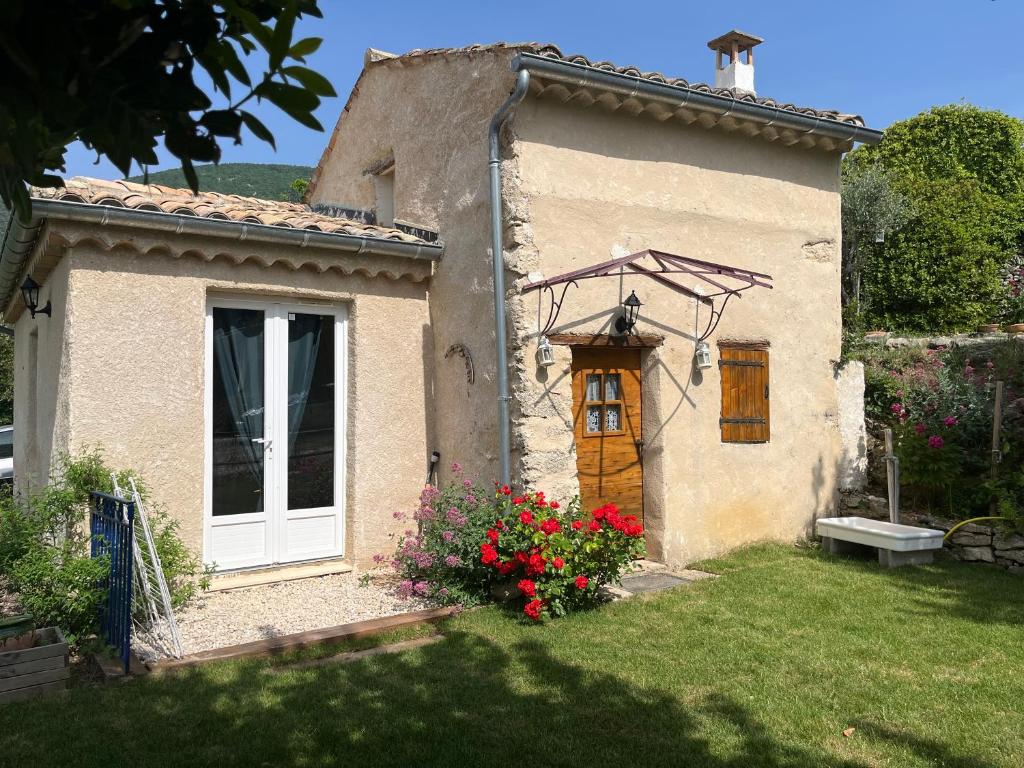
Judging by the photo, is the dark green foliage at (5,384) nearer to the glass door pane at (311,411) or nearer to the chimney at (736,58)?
the glass door pane at (311,411)

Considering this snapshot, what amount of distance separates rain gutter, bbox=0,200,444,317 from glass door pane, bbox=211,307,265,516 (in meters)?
0.75

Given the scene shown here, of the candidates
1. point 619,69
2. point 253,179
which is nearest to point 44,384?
point 619,69

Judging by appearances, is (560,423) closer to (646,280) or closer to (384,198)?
(646,280)

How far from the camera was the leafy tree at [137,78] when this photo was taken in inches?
56.4

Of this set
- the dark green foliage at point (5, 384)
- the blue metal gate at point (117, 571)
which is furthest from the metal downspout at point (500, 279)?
the dark green foliage at point (5, 384)

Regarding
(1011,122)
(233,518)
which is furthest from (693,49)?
(1011,122)

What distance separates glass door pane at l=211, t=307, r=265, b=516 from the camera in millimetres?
6711

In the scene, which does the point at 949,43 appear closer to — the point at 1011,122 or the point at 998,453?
the point at 998,453

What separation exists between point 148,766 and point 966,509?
7255 millimetres

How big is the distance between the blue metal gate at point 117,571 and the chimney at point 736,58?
784 centimetres

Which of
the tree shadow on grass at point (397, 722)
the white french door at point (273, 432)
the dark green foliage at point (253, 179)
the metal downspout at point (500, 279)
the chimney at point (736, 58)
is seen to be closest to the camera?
the tree shadow on grass at point (397, 722)

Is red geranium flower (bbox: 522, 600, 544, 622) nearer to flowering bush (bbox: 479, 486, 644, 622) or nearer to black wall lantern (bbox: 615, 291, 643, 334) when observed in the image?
flowering bush (bbox: 479, 486, 644, 622)

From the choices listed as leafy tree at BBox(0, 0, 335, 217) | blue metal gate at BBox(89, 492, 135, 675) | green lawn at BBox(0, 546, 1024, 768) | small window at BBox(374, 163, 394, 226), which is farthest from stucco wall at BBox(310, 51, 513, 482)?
leafy tree at BBox(0, 0, 335, 217)

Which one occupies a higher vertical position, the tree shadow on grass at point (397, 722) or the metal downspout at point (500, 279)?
the metal downspout at point (500, 279)
